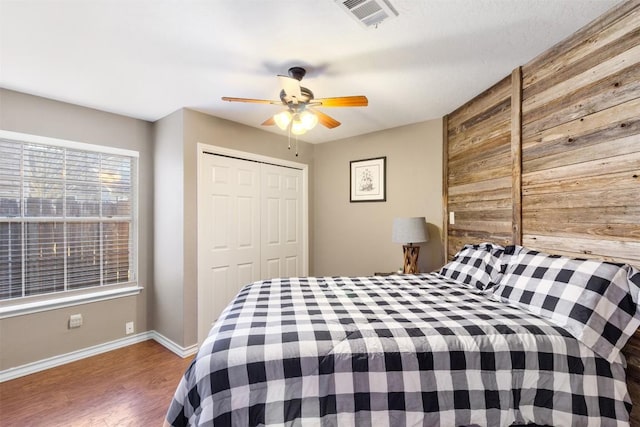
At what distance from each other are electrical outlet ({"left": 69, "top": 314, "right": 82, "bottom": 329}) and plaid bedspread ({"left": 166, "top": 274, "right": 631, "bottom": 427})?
224 centimetres

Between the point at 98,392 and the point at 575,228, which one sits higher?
the point at 575,228

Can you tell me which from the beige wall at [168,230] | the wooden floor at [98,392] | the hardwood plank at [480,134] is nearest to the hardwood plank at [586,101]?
the hardwood plank at [480,134]

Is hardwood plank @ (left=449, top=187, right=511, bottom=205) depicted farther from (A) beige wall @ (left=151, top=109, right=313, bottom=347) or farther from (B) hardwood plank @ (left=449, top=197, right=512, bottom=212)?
(A) beige wall @ (left=151, top=109, right=313, bottom=347)

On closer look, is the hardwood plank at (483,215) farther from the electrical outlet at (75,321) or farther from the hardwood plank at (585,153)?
the electrical outlet at (75,321)

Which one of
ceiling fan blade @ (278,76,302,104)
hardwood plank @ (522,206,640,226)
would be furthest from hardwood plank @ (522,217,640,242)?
ceiling fan blade @ (278,76,302,104)

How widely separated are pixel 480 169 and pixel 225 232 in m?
2.63

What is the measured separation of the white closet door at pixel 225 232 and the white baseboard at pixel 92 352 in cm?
22

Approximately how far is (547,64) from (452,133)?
110 cm

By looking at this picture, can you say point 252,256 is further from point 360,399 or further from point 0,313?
point 360,399

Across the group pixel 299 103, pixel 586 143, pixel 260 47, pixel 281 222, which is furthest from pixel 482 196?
pixel 281 222

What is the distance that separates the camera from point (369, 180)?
3.69m

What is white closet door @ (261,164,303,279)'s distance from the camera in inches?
142

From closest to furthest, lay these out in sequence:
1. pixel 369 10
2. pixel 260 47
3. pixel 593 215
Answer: pixel 369 10 → pixel 593 215 → pixel 260 47

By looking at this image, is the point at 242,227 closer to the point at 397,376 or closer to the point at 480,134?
the point at 397,376
